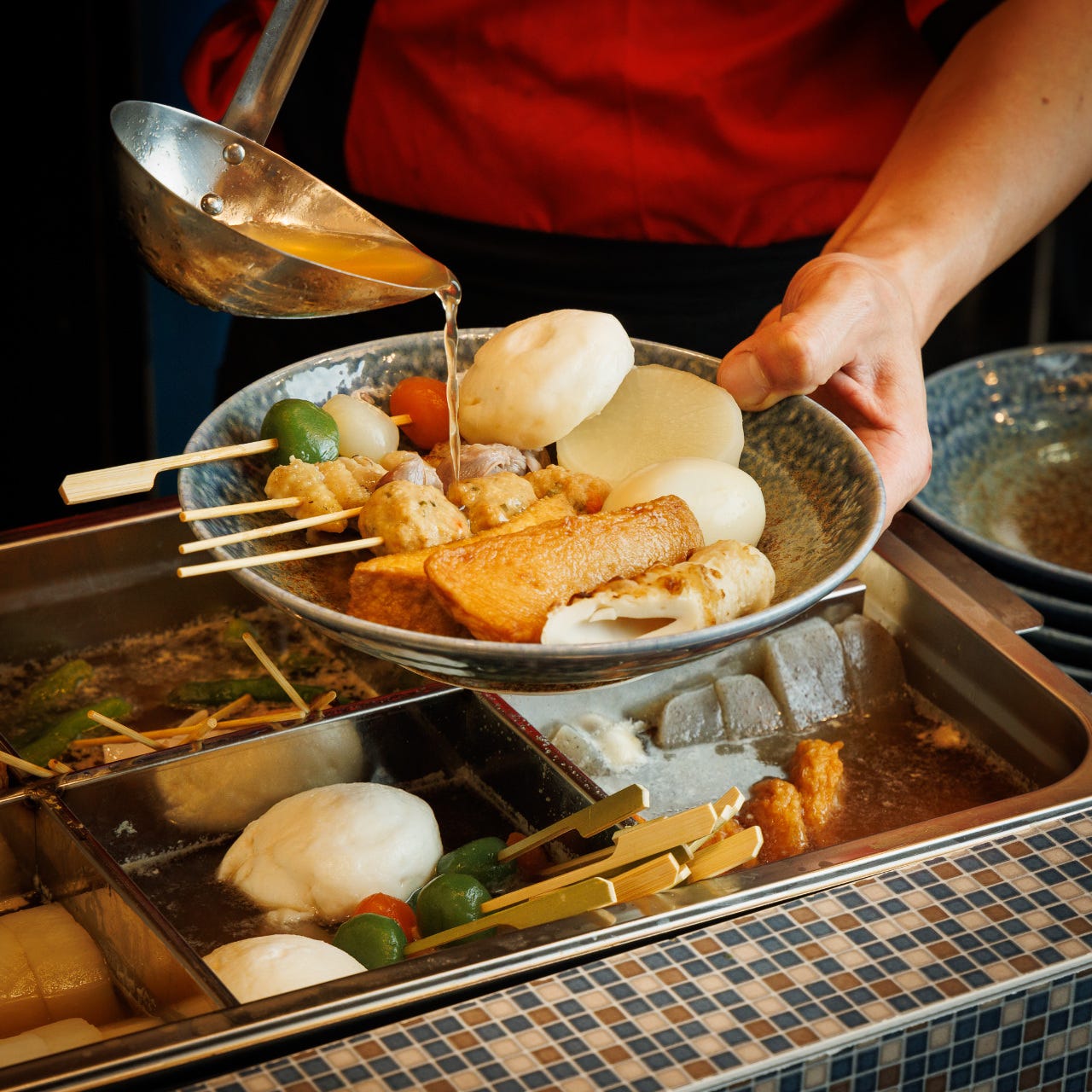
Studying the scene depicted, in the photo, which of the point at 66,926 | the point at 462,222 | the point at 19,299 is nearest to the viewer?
the point at 66,926

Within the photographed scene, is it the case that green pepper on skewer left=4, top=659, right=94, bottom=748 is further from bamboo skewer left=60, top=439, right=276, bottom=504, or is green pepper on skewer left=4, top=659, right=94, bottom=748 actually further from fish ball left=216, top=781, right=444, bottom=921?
bamboo skewer left=60, top=439, right=276, bottom=504

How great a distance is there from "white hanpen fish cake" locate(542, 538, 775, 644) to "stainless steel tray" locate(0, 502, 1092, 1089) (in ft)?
0.85

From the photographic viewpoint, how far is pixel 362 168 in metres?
2.54

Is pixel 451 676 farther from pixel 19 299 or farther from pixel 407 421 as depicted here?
pixel 19 299

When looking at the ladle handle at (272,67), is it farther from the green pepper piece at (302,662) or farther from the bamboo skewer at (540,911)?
the bamboo skewer at (540,911)

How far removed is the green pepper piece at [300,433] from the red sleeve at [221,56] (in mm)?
1262

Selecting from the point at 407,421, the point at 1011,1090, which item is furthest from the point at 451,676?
the point at 1011,1090

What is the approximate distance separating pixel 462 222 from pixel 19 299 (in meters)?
1.99

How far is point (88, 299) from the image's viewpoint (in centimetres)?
391

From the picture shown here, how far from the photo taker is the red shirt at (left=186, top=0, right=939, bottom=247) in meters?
2.25

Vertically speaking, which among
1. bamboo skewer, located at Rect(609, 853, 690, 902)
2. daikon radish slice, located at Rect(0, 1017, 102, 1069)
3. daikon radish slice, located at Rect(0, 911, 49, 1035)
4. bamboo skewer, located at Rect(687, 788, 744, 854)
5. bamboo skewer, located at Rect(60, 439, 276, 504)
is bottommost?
daikon radish slice, located at Rect(0, 911, 49, 1035)

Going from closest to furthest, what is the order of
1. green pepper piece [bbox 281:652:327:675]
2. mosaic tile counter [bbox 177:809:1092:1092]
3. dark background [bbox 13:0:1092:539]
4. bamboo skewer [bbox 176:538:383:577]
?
mosaic tile counter [bbox 177:809:1092:1092], bamboo skewer [bbox 176:538:383:577], green pepper piece [bbox 281:652:327:675], dark background [bbox 13:0:1092:539]

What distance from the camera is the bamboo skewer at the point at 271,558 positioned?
4.22 ft

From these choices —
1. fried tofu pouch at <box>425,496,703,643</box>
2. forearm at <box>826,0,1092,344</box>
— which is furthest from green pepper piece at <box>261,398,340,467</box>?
forearm at <box>826,0,1092,344</box>
